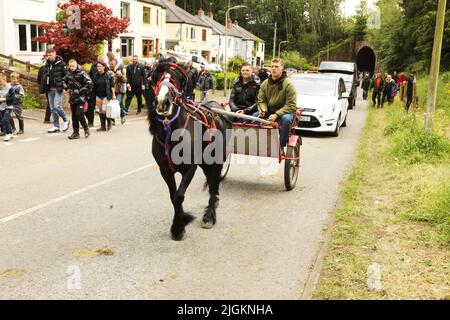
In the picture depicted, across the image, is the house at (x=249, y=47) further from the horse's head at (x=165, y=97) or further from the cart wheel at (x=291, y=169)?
the horse's head at (x=165, y=97)

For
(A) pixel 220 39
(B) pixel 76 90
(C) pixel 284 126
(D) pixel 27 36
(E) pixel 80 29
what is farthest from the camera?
(A) pixel 220 39

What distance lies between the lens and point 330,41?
317 feet

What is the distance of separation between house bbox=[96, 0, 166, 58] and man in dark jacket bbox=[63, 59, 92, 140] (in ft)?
106

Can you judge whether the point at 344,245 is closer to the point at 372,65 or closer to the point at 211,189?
the point at 211,189

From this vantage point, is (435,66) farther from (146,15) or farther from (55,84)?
(146,15)

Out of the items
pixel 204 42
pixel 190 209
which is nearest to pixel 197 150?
pixel 190 209

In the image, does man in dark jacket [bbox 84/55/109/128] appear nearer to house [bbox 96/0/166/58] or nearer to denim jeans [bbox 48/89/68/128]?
denim jeans [bbox 48/89/68/128]

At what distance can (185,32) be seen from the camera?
61.2 m

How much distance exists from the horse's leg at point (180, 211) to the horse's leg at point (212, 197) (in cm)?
59

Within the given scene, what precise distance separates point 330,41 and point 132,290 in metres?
97.5

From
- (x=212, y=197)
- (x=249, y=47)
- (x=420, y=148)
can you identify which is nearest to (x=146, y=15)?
(x=249, y=47)

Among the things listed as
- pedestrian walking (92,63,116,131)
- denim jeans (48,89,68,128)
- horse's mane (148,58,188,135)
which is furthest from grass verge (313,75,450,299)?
denim jeans (48,89,68,128)

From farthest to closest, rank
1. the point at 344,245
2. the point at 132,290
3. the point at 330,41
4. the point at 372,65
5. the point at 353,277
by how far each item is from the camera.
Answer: the point at 330,41 < the point at 372,65 < the point at 344,245 < the point at 353,277 < the point at 132,290

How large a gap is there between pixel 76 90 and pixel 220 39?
61.7 m
